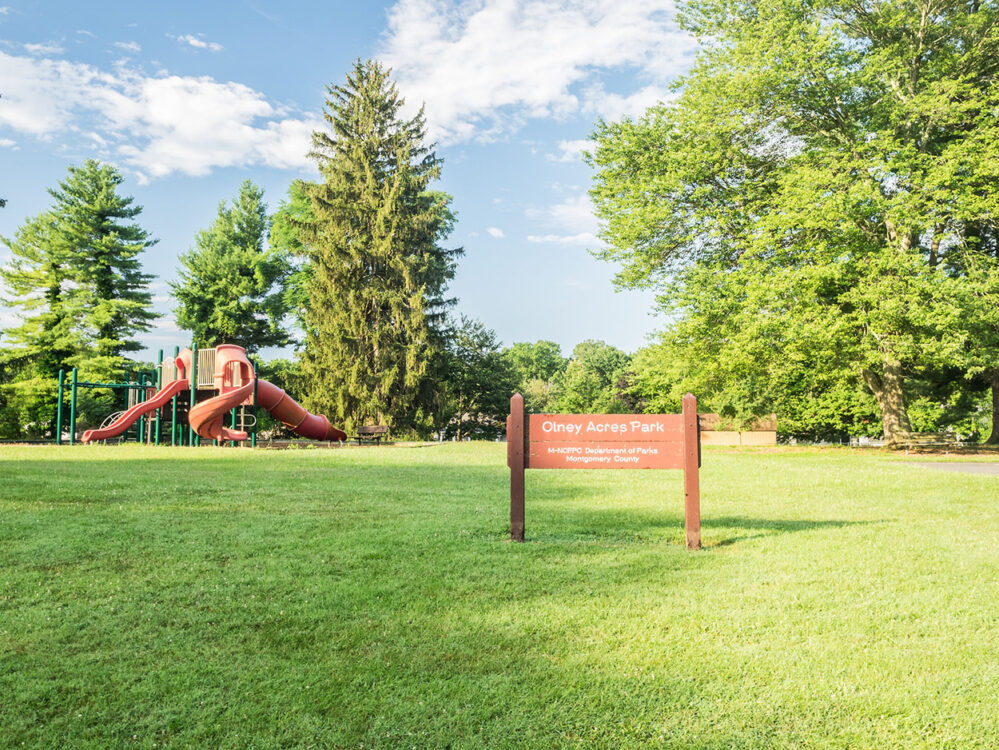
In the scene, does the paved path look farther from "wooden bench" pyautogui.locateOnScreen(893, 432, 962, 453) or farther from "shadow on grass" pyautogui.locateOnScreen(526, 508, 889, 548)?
"shadow on grass" pyautogui.locateOnScreen(526, 508, 889, 548)

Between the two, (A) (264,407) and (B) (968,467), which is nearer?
(B) (968,467)

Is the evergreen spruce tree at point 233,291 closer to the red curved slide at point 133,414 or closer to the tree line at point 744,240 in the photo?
the tree line at point 744,240

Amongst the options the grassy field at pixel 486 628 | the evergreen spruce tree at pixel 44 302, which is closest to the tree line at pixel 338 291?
the evergreen spruce tree at pixel 44 302

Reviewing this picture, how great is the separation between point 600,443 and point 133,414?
23.1 meters

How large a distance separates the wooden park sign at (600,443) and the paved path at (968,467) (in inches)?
434

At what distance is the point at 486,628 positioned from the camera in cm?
428

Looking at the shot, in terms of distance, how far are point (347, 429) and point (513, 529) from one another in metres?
28.1

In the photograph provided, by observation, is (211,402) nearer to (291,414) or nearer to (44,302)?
(291,414)

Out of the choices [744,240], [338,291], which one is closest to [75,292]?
[338,291]

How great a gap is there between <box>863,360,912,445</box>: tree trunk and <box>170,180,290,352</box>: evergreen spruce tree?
33.0m

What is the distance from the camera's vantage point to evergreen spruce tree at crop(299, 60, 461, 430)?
34.0m

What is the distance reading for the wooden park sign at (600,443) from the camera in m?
7.07

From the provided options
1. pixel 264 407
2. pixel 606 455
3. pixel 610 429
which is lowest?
pixel 606 455

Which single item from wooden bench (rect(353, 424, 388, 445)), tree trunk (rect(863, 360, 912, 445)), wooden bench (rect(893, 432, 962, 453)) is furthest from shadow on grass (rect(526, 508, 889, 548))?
wooden bench (rect(353, 424, 388, 445))
